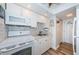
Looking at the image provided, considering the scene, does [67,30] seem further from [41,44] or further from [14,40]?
[14,40]

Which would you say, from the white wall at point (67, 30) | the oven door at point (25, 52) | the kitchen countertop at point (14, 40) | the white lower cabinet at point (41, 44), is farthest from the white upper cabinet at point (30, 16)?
the white wall at point (67, 30)

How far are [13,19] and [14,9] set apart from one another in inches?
6.6

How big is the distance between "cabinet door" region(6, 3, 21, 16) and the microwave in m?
0.05

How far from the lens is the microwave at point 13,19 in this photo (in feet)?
3.14

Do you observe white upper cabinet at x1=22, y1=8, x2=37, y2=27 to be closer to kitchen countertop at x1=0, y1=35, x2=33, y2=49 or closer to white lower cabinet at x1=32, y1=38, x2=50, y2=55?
kitchen countertop at x1=0, y1=35, x2=33, y2=49

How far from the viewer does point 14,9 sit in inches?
40.4

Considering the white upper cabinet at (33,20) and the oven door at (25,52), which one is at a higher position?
the white upper cabinet at (33,20)

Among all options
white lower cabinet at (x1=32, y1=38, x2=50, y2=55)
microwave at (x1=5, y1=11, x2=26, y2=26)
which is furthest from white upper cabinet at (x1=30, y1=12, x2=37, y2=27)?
white lower cabinet at (x1=32, y1=38, x2=50, y2=55)

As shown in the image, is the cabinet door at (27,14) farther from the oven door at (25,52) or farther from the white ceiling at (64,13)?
the white ceiling at (64,13)


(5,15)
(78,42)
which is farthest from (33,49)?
(78,42)

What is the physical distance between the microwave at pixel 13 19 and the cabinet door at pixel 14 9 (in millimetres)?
51

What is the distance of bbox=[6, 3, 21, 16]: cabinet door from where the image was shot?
979 millimetres

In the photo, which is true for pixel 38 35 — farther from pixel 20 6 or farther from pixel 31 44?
pixel 20 6
